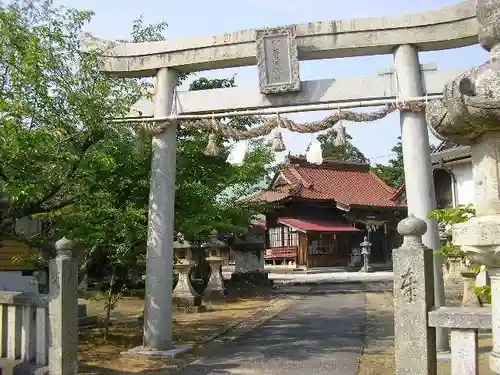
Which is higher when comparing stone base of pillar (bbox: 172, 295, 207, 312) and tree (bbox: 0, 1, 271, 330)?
tree (bbox: 0, 1, 271, 330)

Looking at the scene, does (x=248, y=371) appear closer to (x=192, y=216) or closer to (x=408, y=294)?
(x=408, y=294)

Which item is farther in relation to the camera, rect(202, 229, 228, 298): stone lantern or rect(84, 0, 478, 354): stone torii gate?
rect(202, 229, 228, 298): stone lantern

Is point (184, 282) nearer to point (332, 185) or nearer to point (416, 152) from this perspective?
point (416, 152)

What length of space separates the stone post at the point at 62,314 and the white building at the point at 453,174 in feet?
56.4

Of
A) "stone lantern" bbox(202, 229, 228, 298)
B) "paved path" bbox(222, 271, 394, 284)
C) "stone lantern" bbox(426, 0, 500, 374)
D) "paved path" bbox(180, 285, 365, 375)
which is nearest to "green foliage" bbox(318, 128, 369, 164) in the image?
"paved path" bbox(222, 271, 394, 284)

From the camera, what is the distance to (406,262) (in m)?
4.65

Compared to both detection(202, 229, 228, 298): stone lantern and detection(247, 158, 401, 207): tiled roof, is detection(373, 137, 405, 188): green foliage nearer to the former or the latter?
detection(247, 158, 401, 207): tiled roof

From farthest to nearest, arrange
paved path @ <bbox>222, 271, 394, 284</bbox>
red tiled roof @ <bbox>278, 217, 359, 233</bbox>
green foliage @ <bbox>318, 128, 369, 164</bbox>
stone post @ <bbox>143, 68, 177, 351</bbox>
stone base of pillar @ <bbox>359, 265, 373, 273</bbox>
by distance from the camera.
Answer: green foliage @ <bbox>318, 128, 369, 164</bbox>
red tiled roof @ <bbox>278, 217, 359, 233</bbox>
stone base of pillar @ <bbox>359, 265, 373, 273</bbox>
paved path @ <bbox>222, 271, 394, 284</bbox>
stone post @ <bbox>143, 68, 177, 351</bbox>

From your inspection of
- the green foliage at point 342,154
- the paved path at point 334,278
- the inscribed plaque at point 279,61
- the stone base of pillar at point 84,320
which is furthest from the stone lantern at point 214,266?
the green foliage at point 342,154

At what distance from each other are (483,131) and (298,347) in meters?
6.63

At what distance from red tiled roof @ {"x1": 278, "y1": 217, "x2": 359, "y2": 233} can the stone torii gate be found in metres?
25.1

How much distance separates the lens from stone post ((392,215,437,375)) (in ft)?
14.9

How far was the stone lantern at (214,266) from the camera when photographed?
1877 centimetres

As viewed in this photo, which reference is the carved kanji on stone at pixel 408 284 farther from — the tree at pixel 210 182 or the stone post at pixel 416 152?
the tree at pixel 210 182
